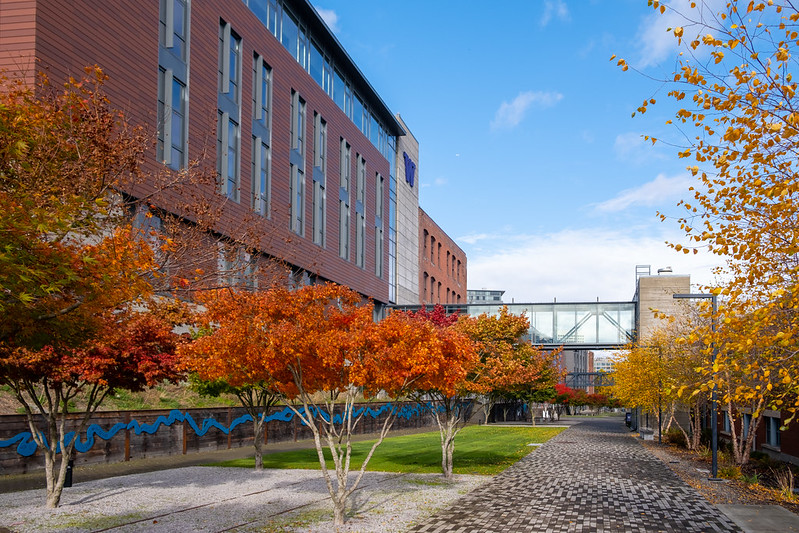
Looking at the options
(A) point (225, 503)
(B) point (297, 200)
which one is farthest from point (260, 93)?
(A) point (225, 503)

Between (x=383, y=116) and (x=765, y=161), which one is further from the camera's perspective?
(x=383, y=116)

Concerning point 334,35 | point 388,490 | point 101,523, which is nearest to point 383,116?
point 334,35

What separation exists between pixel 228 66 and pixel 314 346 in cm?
2656

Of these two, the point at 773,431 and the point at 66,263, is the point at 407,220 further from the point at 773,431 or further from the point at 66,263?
the point at 66,263

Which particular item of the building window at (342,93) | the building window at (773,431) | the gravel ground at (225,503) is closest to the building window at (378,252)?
the building window at (342,93)

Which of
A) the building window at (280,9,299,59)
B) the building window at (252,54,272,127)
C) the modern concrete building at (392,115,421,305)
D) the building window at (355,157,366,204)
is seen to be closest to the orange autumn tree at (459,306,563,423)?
the building window at (252,54,272,127)

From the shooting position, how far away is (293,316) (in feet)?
44.1

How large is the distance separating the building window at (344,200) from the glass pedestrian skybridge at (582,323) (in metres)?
16.0

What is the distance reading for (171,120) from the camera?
3064 centimetres

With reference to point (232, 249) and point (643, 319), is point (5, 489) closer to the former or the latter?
point (232, 249)

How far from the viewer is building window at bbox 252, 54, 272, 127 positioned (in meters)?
39.8

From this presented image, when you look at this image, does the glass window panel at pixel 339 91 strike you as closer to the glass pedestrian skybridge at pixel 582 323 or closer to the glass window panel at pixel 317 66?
the glass window panel at pixel 317 66

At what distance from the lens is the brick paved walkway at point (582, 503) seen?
1405cm

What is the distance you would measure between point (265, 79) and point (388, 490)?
94.6 ft
